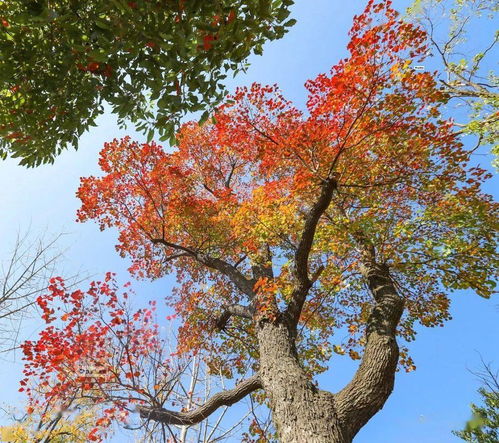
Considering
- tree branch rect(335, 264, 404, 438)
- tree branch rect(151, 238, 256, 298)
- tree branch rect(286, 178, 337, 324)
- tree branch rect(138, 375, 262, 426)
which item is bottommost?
tree branch rect(335, 264, 404, 438)

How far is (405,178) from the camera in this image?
7.22 m

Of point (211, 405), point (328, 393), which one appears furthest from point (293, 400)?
point (211, 405)

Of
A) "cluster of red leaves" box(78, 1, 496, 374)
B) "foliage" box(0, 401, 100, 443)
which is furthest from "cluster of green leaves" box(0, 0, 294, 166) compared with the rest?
"foliage" box(0, 401, 100, 443)

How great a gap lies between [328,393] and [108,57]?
4662 millimetres

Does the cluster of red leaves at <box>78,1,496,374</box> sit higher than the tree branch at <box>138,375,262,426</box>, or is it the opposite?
the cluster of red leaves at <box>78,1,496,374</box>

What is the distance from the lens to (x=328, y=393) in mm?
4406

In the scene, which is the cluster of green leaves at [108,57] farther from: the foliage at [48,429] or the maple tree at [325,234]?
the foliage at [48,429]

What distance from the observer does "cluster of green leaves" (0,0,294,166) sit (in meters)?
2.78

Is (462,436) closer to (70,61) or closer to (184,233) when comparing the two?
(184,233)

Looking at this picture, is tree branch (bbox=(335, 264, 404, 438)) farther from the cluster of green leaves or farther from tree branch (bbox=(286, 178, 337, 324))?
the cluster of green leaves

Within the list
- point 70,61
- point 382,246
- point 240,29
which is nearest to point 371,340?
point 382,246

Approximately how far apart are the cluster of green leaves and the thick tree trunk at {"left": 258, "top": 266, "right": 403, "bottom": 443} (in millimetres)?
3663

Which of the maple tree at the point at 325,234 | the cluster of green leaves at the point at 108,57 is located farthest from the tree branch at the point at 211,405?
the cluster of green leaves at the point at 108,57

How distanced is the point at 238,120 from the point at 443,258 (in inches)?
235
